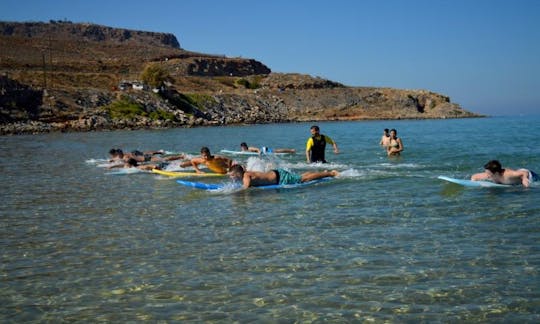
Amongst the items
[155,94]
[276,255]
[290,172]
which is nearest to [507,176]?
[290,172]

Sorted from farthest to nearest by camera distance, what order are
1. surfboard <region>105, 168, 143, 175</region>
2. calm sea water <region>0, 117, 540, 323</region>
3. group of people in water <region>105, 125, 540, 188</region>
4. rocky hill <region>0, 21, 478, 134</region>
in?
rocky hill <region>0, 21, 478, 134</region>
surfboard <region>105, 168, 143, 175</region>
group of people in water <region>105, 125, 540, 188</region>
calm sea water <region>0, 117, 540, 323</region>

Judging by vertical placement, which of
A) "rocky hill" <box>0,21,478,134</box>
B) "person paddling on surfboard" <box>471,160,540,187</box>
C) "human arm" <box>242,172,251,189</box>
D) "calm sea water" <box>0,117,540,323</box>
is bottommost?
"calm sea water" <box>0,117,540,323</box>

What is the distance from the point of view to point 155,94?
76.2 meters

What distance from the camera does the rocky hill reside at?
5985 cm

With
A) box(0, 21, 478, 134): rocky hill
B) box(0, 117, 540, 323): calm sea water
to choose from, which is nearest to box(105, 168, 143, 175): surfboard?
box(0, 117, 540, 323): calm sea water

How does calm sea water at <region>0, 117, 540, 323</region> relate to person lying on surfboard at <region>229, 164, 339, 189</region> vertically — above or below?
below

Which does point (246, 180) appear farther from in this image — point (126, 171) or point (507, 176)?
point (126, 171)

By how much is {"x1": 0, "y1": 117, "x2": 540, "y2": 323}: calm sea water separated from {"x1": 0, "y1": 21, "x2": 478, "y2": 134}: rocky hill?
45.5 m

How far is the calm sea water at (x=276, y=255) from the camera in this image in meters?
5.66

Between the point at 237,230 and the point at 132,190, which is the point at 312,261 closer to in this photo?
the point at 237,230

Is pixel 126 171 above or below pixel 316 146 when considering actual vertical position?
below

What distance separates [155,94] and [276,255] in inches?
2820

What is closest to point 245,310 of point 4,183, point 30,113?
point 4,183

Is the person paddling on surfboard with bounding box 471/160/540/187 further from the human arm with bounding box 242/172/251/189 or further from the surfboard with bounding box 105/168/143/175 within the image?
the surfboard with bounding box 105/168/143/175
